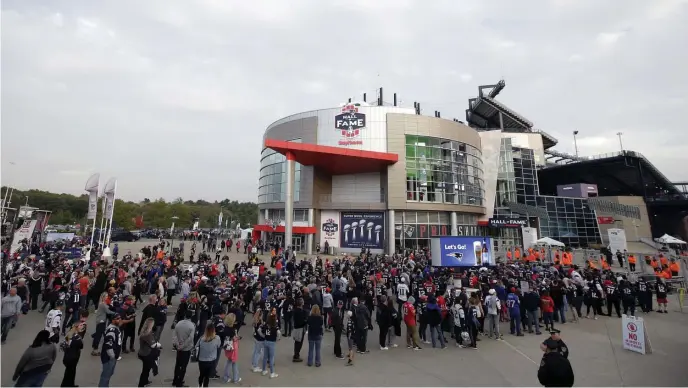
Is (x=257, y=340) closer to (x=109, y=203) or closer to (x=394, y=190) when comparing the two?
(x=109, y=203)

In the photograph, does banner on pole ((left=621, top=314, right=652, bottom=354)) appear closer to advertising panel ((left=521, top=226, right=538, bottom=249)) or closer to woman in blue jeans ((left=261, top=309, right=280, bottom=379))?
woman in blue jeans ((left=261, top=309, right=280, bottom=379))

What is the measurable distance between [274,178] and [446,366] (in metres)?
36.9

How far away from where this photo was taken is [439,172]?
39031 millimetres

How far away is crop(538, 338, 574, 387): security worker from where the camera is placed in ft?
16.4

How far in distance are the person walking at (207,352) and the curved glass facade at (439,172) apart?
31800 millimetres

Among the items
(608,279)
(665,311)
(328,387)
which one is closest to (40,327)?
(328,387)

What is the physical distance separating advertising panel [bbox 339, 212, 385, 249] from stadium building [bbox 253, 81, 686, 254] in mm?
122

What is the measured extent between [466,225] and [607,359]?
33578 millimetres

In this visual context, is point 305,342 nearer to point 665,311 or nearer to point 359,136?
point 665,311

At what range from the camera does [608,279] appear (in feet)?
47.7

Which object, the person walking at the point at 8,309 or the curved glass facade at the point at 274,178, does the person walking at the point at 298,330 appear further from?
the curved glass facade at the point at 274,178

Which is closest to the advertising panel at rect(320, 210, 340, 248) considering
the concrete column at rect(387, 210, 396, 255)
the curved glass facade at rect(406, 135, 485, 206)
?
the concrete column at rect(387, 210, 396, 255)

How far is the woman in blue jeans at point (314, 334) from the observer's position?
8.40 metres

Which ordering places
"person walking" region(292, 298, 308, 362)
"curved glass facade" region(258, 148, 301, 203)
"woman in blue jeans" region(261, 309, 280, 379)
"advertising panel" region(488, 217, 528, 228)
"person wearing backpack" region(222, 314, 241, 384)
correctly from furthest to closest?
"advertising panel" region(488, 217, 528, 228), "curved glass facade" region(258, 148, 301, 203), "person walking" region(292, 298, 308, 362), "woman in blue jeans" region(261, 309, 280, 379), "person wearing backpack" region(222, 314, 241, 384)
